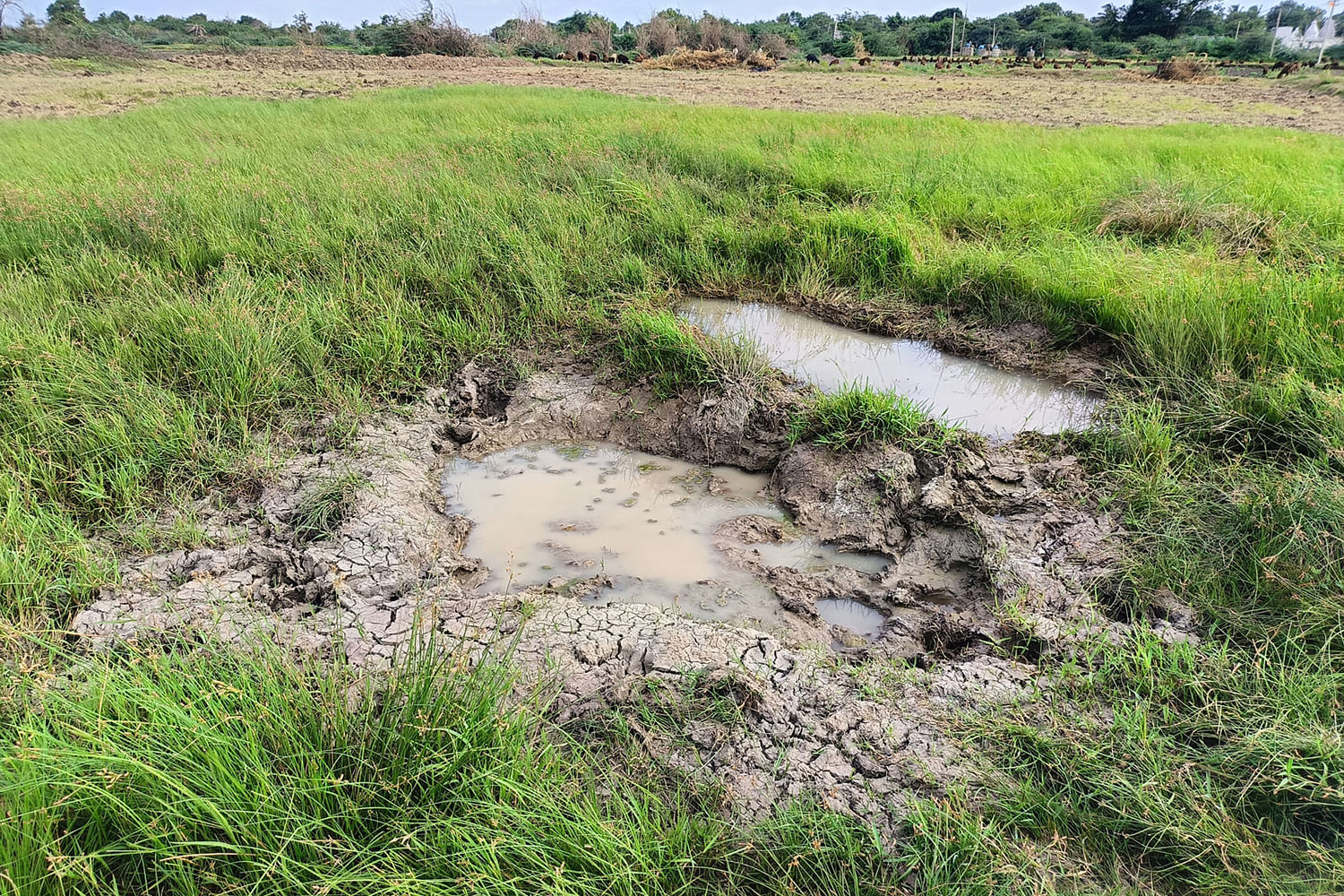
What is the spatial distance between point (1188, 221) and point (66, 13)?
43.2 meters

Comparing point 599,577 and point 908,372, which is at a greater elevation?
point 908,372

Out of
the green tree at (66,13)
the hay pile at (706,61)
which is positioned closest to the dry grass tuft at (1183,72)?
the hay pile at (706,61)

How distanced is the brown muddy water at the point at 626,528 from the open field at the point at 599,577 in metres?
0.13

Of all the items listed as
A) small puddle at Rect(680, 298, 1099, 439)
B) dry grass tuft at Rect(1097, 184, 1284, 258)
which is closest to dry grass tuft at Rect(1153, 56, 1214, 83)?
dry grass tuft at Rect(1097, 184, 1284, 258)

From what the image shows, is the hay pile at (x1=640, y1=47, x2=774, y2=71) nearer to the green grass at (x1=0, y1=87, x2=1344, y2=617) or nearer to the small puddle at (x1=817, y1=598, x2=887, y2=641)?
the green grass at (x1=0, y1=87, x2=1344, y2=617)

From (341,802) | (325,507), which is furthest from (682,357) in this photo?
(341,802)

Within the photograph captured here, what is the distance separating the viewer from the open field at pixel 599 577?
1605 millimetres

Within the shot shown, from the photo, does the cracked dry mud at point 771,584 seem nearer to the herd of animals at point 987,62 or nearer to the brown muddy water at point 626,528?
the brown muddy water at point 626,528

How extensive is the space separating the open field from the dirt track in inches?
260

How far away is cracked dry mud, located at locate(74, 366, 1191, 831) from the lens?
198 centimetres

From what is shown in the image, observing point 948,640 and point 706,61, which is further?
point 706,61

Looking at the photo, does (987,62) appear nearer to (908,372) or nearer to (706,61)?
(706,61)

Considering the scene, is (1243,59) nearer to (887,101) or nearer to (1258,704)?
(887,101)

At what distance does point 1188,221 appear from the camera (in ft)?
15.8
